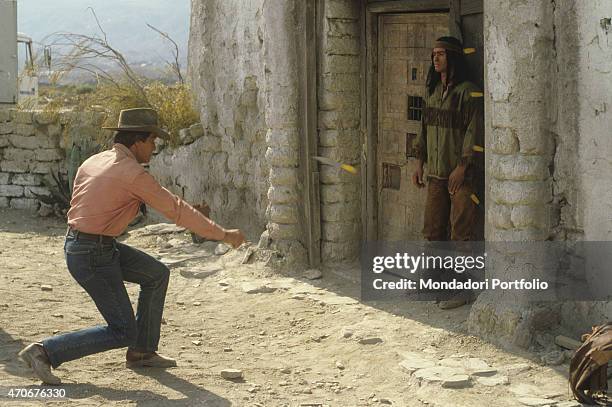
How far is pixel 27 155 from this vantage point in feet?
41.4

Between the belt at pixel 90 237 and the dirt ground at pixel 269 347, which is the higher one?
the belt at pixel 90 237

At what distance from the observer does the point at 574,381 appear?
547 centimetres

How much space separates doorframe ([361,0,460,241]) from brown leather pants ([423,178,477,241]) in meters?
0.98

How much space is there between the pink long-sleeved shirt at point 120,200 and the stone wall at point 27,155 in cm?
695

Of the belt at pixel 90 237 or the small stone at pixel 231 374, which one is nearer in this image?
the belt at pixel 90 237

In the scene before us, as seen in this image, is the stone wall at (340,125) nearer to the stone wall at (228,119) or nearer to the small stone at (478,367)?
the stone wall at (228,119)

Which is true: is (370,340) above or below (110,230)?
below

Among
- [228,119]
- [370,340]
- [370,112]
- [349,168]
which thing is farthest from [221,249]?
[370,340]

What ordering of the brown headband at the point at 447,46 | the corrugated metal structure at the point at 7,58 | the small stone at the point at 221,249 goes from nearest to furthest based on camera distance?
the brown headband at the point at 447,46
the small stone at the point at 221,249
the corrugated metal structure at the point at 7,58

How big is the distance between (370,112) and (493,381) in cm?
335

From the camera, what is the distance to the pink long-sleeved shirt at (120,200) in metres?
5.57

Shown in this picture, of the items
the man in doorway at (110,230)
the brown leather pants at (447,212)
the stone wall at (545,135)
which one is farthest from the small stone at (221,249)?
the man in doorway at (110,230)

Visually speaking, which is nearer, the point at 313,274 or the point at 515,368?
the point at 515,368

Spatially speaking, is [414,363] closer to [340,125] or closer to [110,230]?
[110,230]
